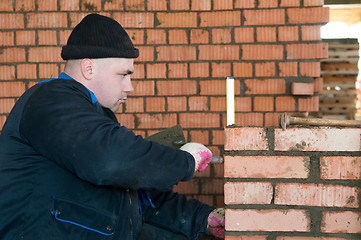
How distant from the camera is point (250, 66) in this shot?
9.70 feet

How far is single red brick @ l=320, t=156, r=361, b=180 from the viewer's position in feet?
4.95

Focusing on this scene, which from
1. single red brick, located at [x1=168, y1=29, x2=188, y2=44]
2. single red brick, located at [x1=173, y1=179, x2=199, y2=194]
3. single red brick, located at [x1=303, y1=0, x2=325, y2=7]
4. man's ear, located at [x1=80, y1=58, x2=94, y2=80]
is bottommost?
single red brick, located at [x1=173, y1=179, x2=199, y2=194]

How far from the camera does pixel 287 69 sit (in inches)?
115

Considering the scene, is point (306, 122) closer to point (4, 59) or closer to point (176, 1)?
point (176, 1)

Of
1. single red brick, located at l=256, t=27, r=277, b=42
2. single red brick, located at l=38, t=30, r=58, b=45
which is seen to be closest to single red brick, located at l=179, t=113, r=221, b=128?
single red brick, located at l=256, t=27, r=277, b=42

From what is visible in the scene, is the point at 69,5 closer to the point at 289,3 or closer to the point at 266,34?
the point at 266,34

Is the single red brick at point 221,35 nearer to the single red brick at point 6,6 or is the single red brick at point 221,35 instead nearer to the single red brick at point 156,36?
the single red brick at point 156,36

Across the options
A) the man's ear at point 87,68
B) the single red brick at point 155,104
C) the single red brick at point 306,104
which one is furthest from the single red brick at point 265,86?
the man's ear at point 87,68

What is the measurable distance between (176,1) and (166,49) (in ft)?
1.26

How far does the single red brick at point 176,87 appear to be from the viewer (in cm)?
299

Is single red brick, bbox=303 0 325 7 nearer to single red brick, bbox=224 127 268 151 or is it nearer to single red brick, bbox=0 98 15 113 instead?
single red brick, bbox=224 127 268 151

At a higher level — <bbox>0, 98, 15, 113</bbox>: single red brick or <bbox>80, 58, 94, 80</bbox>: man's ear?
<bbox>80, 58, 94, 80</bbox>: man's ear

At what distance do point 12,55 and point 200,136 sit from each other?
1640mm

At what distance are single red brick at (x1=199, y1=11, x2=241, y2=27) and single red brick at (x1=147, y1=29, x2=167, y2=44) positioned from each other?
0.32 m
